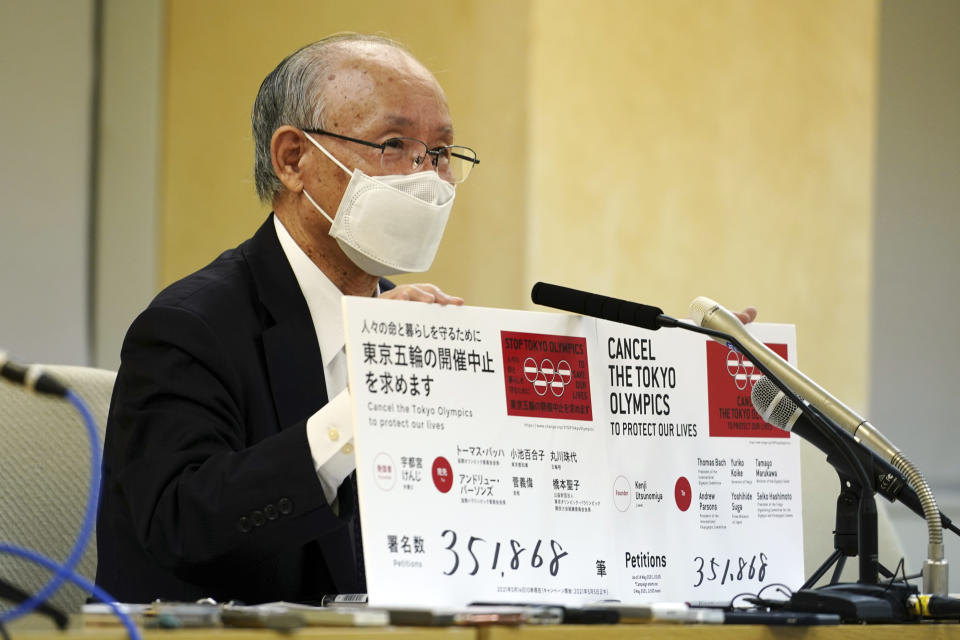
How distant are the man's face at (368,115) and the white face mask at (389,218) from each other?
33mm

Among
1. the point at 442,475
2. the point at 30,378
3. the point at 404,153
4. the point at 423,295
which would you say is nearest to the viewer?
the point at 30,378

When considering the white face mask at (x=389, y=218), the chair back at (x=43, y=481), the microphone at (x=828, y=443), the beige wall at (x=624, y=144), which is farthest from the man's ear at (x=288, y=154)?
the beige wall at (x=624, y=144)

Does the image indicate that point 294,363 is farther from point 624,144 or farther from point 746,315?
point 624,144

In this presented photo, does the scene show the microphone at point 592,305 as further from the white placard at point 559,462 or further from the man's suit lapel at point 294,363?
the man's suit lapel at point 294,363

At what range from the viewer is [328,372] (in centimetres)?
182

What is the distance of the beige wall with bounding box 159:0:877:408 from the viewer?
126 inches

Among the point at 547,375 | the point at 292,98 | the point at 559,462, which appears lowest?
the point at 559,462

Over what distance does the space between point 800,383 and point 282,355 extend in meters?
0.71

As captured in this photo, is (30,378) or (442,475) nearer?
(30,378)

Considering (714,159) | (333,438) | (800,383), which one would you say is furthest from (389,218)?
(714,159)

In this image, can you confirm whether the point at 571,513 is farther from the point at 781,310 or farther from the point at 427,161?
the point at 781,310

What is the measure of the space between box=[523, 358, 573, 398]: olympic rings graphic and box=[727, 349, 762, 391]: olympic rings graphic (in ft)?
0.96

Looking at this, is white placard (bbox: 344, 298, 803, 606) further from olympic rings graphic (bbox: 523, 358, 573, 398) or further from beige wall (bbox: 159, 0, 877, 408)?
beige wall (bbox: 159, 0, 877, 408)

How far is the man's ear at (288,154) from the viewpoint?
199 centimetres
